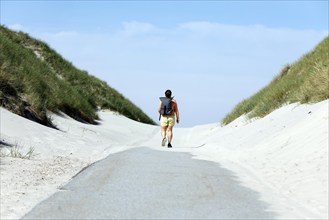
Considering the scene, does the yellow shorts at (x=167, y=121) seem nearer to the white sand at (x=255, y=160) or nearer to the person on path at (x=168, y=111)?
the person on path at (x=168, y=111)

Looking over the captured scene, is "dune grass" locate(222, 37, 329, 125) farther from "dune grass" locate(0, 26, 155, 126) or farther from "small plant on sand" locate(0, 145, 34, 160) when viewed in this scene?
"dune grass" locate(0, 26, 155, 126)

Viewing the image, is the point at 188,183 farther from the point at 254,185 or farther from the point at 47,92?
the point at 47,92

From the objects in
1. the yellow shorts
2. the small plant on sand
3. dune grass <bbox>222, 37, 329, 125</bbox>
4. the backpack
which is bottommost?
the small plant on sand

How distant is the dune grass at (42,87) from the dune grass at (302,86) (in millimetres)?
8853

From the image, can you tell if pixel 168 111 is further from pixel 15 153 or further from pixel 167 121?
pixel 15 153

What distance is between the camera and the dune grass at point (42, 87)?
756 inches

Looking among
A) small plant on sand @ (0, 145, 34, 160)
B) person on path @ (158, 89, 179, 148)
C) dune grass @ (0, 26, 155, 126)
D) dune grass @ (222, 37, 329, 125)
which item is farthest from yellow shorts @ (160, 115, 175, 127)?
small plant on sand @ (0, 145, 34, 160)

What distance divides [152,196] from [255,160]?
526 cm

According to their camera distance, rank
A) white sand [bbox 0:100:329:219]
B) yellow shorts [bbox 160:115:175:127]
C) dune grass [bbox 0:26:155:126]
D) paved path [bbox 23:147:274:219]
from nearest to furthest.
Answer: paved path [bbox 23:147:274:219]
white sand [bbox 0:100:329:219]
yellow shorts [bbox 160:115:175:127]
dune grass [bbox 0:26:155:126]

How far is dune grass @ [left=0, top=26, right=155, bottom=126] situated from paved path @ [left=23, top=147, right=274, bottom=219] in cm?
952

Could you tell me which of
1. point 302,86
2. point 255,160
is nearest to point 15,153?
point 255,160

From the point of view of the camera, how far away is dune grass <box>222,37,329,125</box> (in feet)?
51.8

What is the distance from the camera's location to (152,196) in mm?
7344

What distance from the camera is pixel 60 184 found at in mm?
8258
